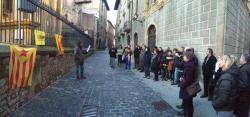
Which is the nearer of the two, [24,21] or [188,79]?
[188,79]

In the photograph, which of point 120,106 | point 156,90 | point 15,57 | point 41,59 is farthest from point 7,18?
point 156,90

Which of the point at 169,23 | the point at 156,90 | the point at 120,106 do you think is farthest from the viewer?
the point at 169,23

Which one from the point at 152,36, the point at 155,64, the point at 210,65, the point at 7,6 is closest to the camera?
the point at 7,6

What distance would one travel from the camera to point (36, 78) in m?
9.41

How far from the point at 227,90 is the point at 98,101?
4.91 meters

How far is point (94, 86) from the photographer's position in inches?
474

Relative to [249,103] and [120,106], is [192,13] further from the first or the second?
[249,103]

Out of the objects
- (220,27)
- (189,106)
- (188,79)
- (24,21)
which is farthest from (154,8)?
(189,106)

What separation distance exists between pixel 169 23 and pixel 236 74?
461 inches

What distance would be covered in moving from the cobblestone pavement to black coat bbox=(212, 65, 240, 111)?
112 inches

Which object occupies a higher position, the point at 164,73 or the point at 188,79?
the point at 188,79

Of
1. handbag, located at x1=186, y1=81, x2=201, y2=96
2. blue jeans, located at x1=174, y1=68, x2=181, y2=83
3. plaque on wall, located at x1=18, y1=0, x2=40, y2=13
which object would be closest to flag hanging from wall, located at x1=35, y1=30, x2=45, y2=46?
plaque on wall, located at x1=18, y1=0, x2=40, y2=13

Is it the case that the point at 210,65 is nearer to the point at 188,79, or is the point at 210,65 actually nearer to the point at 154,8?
the point at 188,79

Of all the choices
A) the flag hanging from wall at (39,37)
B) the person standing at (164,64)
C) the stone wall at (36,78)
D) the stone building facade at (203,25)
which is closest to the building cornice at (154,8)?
the stone building facade at (203,25)
